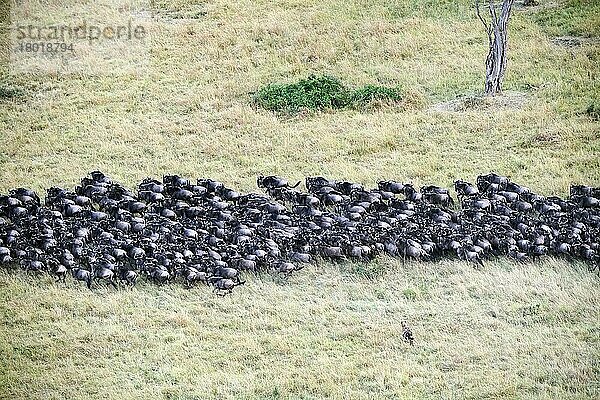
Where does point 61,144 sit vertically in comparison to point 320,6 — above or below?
below

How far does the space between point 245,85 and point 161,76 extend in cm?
296

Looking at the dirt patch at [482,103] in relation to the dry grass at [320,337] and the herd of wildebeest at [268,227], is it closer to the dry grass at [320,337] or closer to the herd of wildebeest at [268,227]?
the herd of wildebeest at [268,227]

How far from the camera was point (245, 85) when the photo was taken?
92.0 feet

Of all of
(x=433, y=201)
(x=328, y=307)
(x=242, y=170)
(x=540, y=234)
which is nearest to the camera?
(x=328, y=307)

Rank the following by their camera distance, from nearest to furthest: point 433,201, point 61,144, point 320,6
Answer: point 433,201
point 61,144
point 320,6

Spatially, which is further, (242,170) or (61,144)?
(61,144)

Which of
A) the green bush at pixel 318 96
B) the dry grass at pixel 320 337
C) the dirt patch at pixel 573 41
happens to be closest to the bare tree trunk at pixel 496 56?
the green bush at pixel 318 96

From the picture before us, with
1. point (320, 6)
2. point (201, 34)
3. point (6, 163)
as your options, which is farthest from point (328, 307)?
point (320, 6)

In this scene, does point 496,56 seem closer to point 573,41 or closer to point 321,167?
point 573,41

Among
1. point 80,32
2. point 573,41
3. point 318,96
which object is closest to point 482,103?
point 318,96

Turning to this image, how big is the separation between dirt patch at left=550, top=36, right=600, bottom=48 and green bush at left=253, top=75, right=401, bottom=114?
22.1 ft

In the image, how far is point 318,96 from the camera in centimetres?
2645

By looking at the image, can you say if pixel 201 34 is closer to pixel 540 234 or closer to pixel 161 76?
pixel 161 76

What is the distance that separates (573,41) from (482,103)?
20.7ft
